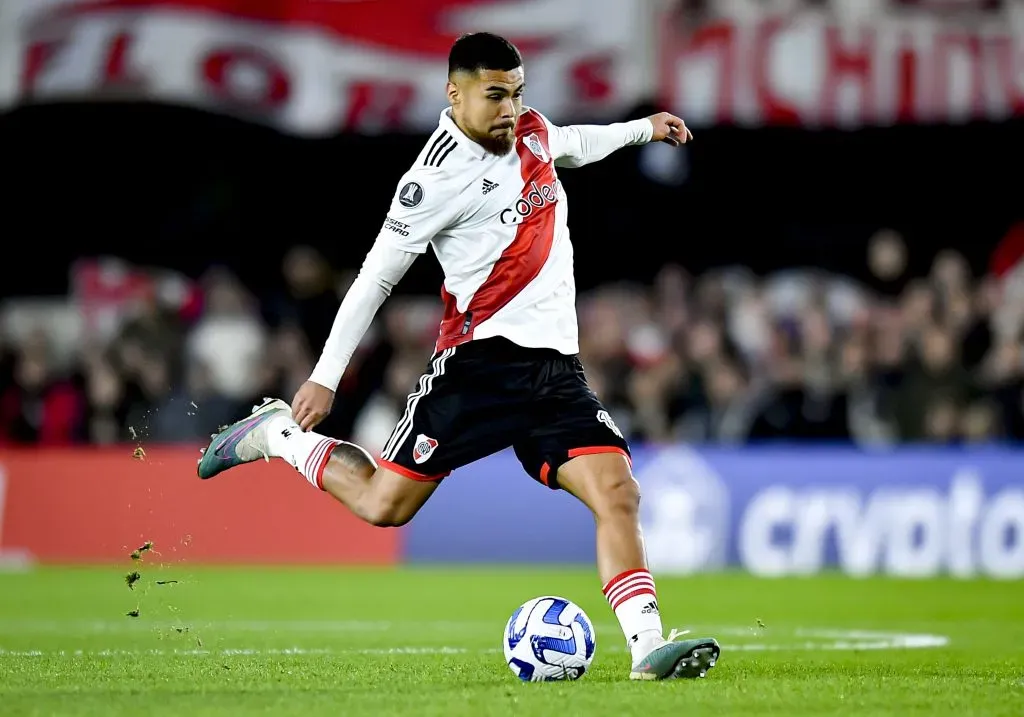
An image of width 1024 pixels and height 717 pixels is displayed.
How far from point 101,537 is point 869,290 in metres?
7.82

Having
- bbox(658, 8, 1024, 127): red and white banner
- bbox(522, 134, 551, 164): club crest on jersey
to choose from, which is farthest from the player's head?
bbox(658, 8, 1024, 127): red and white banner

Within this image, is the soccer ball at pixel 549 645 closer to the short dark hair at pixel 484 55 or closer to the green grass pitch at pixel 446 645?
the green grass pitch at pixel 446 645

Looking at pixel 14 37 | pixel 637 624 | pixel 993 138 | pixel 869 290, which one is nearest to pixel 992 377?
pixel 869 290

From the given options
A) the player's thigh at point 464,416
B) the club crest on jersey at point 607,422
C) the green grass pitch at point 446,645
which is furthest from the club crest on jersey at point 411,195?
the green grass pitch at point 446,645

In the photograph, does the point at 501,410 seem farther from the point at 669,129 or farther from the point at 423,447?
the point at 669,129

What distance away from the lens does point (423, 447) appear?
22.5 ft

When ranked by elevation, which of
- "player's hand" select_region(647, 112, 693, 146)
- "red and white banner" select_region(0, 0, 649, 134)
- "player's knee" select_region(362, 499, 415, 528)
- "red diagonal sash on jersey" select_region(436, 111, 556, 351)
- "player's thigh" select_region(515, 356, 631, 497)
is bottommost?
"player's knee" select_region(362, 499, 415, 528)

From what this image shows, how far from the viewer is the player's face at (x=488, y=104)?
6.57 meters

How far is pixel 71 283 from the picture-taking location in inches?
731

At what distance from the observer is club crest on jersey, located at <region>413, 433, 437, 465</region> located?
684 cm

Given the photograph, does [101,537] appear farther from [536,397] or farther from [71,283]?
[536,397]

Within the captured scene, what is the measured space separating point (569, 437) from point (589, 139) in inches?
57.0

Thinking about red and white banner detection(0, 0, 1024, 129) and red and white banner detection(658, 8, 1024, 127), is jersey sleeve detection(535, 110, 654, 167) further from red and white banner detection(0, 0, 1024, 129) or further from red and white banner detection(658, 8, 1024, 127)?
red and white banner detection(658, 8, 1024, 127)

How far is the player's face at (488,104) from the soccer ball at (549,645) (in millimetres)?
1928
